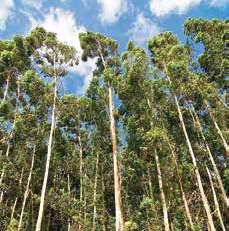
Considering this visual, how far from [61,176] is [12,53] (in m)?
8.18

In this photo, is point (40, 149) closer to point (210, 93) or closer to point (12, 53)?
point (12, 53)

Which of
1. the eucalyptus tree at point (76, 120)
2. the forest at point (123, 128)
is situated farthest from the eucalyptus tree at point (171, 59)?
the eucalyptus tree at point (76, 120)

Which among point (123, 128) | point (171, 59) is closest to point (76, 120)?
point (123, 128)

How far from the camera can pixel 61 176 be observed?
27344 mm

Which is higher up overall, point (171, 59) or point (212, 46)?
point (212, 46)

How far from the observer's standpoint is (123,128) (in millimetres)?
24344

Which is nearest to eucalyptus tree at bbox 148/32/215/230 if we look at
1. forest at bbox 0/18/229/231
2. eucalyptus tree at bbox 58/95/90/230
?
forest at bbox 0/18/229/231

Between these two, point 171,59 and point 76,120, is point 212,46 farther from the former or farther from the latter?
point 76,120

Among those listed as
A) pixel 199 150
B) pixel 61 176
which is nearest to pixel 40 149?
pixel 61 176

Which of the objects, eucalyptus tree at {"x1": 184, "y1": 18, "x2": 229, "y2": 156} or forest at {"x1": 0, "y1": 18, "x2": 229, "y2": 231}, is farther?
eucalyptus tree at {"x1": 184, "y1": 18, "x2": 229, "y2": 156}

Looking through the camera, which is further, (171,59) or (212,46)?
(212,46)

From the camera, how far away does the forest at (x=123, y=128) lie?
21.0 metres

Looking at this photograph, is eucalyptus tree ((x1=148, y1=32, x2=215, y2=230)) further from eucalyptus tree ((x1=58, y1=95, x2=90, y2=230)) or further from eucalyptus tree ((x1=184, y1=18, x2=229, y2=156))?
eucalyptus tree ((x1=58, y1=95, x2=90, y2=230))

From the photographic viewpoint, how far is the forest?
21.0 metres
